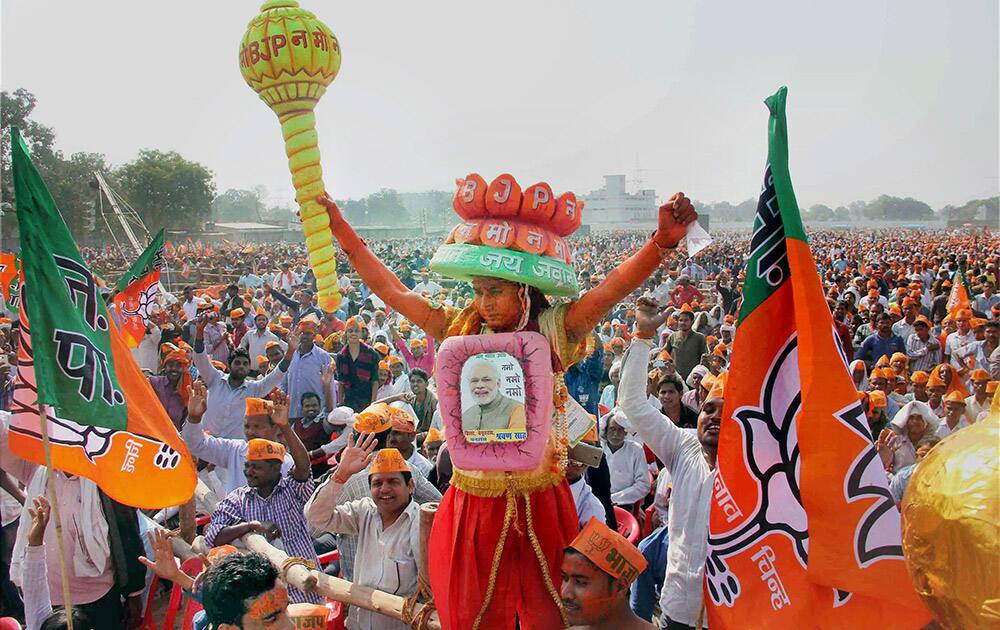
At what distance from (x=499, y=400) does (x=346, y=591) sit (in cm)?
120

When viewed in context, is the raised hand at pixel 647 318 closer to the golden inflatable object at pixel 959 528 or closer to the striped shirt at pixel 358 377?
the golden inflatable object at pixel 959 528

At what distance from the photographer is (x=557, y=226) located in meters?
3.11

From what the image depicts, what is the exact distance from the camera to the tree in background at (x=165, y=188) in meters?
43.4

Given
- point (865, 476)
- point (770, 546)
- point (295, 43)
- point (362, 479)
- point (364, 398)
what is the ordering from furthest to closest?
point (364, 398) < point (362, 479) < point (295, 43) < point (770, 546) < point (865, 476)

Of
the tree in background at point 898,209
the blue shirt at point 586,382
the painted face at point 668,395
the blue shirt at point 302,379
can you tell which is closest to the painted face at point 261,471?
the painted face at point 668,395

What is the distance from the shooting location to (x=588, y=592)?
2637mm

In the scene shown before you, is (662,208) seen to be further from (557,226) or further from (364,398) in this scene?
(364,398)

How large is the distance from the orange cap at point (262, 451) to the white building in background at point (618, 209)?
209 ft

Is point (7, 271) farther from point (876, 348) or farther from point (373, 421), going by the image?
point (876, 348)

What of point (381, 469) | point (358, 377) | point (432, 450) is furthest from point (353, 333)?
point (381, 469)

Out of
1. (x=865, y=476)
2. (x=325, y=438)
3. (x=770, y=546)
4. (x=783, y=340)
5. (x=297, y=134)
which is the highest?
Answer: (x=297, y=134)

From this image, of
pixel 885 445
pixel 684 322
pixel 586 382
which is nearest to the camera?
pixel 885 445

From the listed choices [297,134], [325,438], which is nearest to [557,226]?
[297,134]

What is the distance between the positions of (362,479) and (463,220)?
A: 163cm
